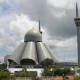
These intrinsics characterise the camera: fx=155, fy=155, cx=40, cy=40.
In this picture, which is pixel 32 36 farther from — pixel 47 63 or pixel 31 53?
pixel 47 63

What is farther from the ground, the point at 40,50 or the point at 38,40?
the point at 38,40

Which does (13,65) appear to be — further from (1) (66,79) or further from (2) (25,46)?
(1) (66,79)

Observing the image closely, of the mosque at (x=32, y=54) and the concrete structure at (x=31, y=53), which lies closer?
the mosque at (x=32, y=54)

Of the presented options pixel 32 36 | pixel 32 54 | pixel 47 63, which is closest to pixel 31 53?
pixel 32 54

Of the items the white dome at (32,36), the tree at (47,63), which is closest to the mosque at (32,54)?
the white dome at (32,36)

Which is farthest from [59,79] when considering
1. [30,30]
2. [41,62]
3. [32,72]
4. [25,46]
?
[30,30]

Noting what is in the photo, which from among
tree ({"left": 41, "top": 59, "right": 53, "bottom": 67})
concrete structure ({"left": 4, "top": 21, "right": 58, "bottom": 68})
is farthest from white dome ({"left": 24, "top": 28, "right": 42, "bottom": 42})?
tree ({"left": 41, "top": 59, "right": 53, "bottom": 67})

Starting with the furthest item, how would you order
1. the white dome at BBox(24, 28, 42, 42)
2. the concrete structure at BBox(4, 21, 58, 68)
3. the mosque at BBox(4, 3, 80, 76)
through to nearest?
the white dome at BBox(24, 28, 42, 42), the concrete structure at BBox(4, 21, 58, 68), the mosque at BBox(4, 3, 80, 76)

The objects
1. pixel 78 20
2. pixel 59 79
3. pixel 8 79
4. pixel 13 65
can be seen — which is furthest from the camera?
pixel 78 20

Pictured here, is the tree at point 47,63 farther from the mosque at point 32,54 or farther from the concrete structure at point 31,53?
the concrete structure at point 31,53

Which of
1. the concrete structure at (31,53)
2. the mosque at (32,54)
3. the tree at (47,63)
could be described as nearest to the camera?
the tree at (47,63)

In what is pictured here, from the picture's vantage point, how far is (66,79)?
21.1 meters

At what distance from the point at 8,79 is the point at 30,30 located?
4072cm

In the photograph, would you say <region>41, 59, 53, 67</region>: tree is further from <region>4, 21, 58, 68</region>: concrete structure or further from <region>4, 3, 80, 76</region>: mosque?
<region>4, 21, 58, 68</region>: concrete structure
